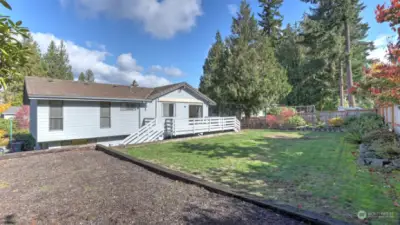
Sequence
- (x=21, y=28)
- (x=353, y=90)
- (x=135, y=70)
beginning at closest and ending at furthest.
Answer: (x=21, y=28), (x=353, y=90), (x=135, y=70)

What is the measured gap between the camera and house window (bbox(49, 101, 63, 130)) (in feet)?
32.8

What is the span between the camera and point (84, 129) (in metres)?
11.1

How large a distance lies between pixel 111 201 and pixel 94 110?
973cm

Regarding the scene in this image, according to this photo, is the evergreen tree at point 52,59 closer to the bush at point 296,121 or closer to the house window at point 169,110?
the house window at point 169,110

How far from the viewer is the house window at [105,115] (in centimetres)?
1177

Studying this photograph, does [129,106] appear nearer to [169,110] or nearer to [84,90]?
[84,90]

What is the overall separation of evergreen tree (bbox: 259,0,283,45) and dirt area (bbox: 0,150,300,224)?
30.3m

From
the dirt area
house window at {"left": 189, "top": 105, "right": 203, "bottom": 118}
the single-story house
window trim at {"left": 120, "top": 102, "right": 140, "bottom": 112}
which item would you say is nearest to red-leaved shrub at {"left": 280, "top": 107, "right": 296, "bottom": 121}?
house window at {"left": 189, "top": 105, "right": 203, "bottom": 118}

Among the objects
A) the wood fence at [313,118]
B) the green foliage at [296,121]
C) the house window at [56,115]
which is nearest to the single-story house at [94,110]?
the house window at [56,115]

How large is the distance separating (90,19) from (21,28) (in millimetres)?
15734

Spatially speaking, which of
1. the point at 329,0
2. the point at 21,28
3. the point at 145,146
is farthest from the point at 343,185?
the point at 329,0

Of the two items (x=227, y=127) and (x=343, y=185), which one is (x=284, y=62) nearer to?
(x=227, y=127)

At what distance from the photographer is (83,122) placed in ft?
36.1

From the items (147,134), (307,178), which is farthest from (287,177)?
(147,134)
